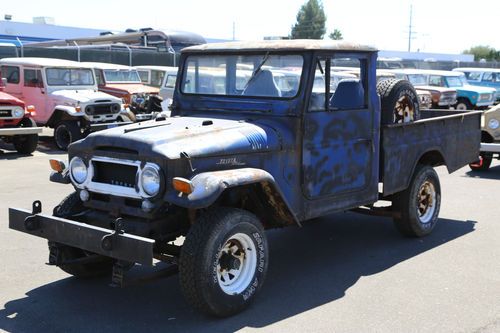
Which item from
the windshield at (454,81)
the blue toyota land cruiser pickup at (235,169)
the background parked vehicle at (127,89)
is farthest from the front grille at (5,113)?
the windshield at (454,81)

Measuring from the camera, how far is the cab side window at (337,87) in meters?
5.30

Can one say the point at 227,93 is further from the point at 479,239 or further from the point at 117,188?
the point at 479,239

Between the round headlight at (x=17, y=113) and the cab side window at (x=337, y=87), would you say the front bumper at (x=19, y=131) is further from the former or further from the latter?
the cab side window at (x=337, y=87)

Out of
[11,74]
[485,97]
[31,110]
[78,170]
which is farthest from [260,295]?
[485,97]

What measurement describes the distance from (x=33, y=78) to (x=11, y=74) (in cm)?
73

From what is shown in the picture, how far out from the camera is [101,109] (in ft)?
48.9

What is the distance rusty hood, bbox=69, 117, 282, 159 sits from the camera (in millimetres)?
4426

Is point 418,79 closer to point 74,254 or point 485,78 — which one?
point 485,78

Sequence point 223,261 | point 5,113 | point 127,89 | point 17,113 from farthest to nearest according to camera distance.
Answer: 1. point 127,89
2. point 17,113
3. point 5,113
4. point 223,261

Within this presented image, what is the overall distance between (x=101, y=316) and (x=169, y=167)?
1.19m

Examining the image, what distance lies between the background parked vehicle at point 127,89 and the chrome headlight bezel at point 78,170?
1233cm

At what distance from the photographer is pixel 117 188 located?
181 inches

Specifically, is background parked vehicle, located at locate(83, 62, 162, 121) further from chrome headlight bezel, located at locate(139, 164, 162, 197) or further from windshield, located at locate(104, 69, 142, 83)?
chrome headlight bezel, located at locate(139, 164, 162, 197)

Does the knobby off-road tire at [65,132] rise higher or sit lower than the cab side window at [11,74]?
lower
